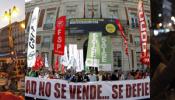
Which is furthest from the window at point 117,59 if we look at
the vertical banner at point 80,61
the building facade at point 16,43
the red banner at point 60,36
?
the building facade at point 16,43

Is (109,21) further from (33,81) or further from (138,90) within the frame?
(33,81)

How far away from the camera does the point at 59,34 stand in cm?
239

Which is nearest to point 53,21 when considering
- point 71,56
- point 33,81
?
point 71,56

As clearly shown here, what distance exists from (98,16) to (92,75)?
0.42 metres

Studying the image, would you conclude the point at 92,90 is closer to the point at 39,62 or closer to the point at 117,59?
the point at 117,59

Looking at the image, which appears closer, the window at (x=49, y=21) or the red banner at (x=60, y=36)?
the red banner at (x=60, y=36)

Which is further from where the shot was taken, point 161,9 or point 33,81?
point 161,9

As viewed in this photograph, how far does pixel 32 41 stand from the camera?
2533mm

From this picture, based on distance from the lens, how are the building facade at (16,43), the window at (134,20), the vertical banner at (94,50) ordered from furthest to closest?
the building facade at (16,43)
the window at (134,20)
the vertical banner at (94,50)

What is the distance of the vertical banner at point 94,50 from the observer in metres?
2.32

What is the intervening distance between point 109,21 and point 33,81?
74 cm

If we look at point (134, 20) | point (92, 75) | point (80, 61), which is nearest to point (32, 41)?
point (80, 61)

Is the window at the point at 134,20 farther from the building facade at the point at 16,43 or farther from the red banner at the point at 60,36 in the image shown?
the building facade at the point at 16,43

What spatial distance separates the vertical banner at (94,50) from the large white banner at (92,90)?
0.16m
